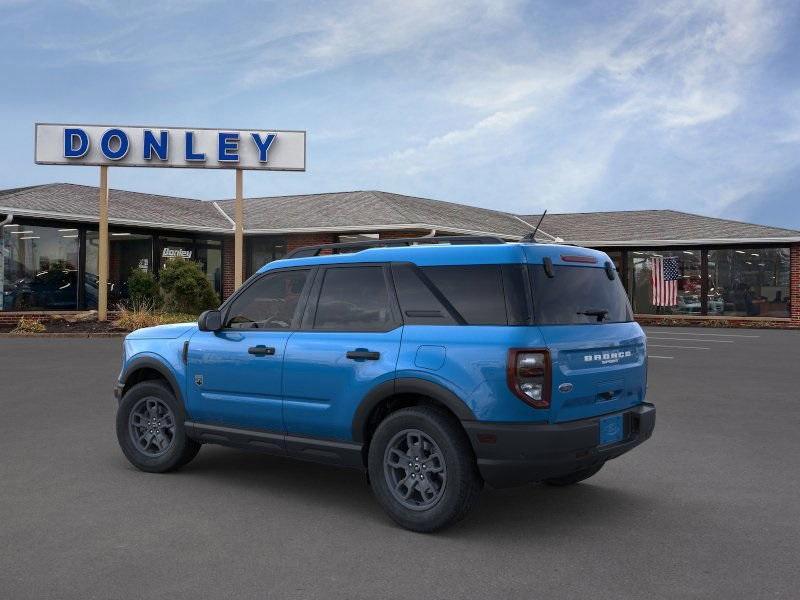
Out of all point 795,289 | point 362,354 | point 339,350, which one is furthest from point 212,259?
point 362,354

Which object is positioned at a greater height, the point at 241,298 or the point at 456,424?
the point at 241,298

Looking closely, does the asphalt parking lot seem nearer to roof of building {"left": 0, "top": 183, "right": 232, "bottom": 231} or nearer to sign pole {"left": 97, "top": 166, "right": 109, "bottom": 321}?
sign pole {"left": 97, "top": 166, "right": 109, "bottom": 321}

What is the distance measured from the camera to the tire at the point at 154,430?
6.65m

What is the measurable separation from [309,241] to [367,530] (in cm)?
2484

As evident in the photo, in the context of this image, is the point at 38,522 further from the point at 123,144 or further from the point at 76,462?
the point at 123,144

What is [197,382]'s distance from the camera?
6.45m

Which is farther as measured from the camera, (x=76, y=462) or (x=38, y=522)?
(x=76, y=462)

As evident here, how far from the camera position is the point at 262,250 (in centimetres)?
3092

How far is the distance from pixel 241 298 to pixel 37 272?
2197 centimetres

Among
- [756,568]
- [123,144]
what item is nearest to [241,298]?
[756,568]

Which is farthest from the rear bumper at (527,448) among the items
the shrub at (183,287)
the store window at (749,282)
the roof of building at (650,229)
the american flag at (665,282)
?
the american flag at (665,282)

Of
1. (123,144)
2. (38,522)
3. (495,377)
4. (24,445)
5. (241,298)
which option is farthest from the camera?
(123,144)

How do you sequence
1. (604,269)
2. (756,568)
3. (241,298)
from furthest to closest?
1. (241,298)
2. (604,269)
3. (756,568)

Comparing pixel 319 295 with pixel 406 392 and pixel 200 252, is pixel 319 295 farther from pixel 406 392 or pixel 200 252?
pixel 200 252
